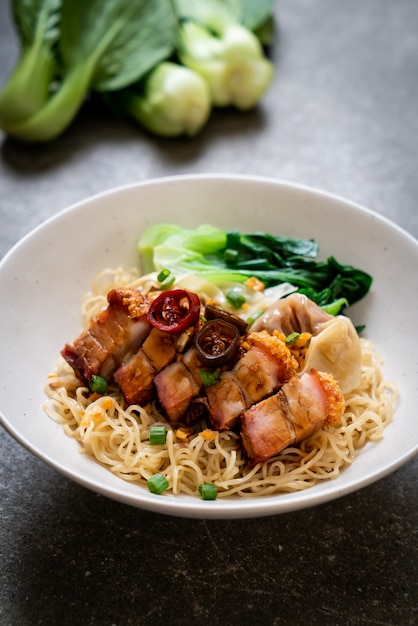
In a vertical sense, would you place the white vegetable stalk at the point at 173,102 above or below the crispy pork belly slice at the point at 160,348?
below

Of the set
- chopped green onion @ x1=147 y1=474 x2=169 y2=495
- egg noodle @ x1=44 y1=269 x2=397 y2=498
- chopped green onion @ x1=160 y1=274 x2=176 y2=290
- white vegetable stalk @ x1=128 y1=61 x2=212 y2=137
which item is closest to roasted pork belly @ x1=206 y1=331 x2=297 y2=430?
egg noodle @ x1=44 y1=269 x2=397 y2=498

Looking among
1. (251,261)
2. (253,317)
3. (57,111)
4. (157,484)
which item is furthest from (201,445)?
(57,111)

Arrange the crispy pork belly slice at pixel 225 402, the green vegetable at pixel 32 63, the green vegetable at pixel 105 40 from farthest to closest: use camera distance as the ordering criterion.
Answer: the green vegetable at pixel 105 40 < the green vegetable at pixel 32 63 < the crispy pork belly slice at pixel 225 402

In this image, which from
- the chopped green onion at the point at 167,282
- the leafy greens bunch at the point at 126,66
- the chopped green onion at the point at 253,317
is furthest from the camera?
the leafy greens bunch at the point at 126,66

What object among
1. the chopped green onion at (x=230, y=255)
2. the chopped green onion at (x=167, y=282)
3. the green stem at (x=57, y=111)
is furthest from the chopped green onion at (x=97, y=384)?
the green stem at (x=57, y=111)

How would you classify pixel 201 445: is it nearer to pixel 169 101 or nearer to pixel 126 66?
pixel 169 101

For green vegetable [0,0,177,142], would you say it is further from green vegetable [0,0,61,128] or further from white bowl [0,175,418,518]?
white bowl [0,175,418,518]

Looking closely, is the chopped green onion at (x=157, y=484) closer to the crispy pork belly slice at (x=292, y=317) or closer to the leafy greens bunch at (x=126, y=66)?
the crispy pork belly slice at (x=292, y=317)
